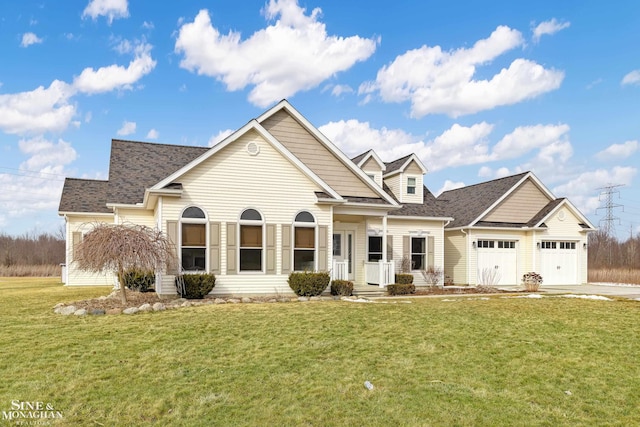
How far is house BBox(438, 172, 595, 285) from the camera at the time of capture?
23875 mm

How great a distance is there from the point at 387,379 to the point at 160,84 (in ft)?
61.5

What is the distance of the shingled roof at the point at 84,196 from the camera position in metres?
22.5

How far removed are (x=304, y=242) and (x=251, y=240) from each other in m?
1.87

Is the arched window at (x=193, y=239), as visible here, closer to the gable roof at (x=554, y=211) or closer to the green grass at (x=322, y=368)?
the green grass at (x=322, y=368)

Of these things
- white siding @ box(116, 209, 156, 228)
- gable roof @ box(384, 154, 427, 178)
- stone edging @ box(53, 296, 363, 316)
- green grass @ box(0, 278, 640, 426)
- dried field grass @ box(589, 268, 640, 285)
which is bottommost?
dried field grass @ box(589, 268, 640, 285)

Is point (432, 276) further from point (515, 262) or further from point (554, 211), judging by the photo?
point (554, 211)

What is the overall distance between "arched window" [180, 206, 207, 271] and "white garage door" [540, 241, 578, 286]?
1785 centimetres

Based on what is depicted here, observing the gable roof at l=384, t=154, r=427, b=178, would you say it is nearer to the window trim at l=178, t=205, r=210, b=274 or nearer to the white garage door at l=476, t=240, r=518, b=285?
the white garage door at l=476, t=240, r=518, b=285

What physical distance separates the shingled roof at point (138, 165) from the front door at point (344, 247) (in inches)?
301

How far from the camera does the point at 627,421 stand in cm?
603

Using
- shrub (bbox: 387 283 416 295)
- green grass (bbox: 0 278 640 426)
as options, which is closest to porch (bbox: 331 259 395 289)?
shrub (bbox: 387 283 416 295)

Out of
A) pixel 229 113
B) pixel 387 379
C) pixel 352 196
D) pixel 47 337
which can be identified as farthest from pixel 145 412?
pixel 229 113

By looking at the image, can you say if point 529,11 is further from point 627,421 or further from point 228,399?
point 228,399

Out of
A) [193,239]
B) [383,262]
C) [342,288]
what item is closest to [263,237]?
[193,239]
